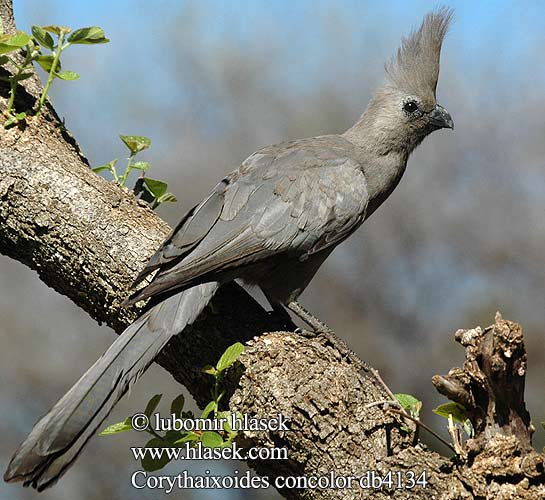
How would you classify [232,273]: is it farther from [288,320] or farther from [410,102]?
[410,102]

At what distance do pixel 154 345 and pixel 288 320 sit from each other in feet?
2.35

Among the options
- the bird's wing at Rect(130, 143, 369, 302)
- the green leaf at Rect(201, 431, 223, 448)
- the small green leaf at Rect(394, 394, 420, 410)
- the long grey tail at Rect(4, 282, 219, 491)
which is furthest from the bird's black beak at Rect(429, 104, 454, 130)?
the green leaf at Rect(201, 431, 223, 448)

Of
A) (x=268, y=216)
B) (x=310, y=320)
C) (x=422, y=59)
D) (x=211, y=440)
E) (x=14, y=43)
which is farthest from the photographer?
(x=422, y=59)

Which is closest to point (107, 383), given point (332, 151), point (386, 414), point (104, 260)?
point (104, 260)

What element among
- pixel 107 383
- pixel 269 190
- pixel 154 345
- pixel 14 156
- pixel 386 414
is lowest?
pixel 107 383

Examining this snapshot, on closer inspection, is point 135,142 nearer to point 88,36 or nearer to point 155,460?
point 88,36

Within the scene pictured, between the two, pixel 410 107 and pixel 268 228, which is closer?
pixel 268 228

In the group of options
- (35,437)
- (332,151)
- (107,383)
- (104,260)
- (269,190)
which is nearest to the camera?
(35,437)

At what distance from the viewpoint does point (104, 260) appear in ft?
9.19

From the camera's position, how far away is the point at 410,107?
3.77 meters

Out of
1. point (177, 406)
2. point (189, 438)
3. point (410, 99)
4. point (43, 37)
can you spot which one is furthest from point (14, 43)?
point (410, 99)

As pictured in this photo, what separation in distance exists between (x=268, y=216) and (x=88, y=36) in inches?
39.9

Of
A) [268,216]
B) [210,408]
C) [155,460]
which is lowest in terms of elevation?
[155,460]

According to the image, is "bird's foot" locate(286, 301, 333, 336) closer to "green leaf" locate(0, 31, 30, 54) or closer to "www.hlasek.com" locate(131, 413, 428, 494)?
"www.hlasek.com" locate(131, 413, 428, 494)
